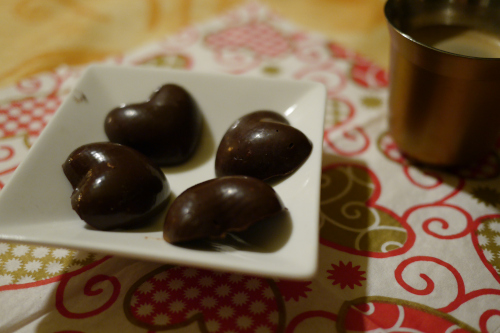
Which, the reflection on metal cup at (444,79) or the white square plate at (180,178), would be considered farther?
the reflection on metal cup at (444,79)

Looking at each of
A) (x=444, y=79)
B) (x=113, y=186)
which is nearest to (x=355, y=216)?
(x=444, y=79)

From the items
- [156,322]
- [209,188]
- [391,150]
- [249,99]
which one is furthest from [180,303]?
[391,150]

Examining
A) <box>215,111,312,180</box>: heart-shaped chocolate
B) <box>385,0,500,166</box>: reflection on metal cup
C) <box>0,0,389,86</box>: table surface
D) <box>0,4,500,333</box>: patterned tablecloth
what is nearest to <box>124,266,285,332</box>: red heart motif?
<box>0,4,500,333</box>: patterned tablecloth

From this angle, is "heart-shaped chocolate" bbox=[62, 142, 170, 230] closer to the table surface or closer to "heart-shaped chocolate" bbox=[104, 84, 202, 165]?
"heart-shaped chocolate" bbox=[104, 84, 202, 165]

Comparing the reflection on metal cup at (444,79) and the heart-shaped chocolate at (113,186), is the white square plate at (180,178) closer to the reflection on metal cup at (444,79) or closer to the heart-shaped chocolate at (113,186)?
the heart-shaped chocolate at (113,186)

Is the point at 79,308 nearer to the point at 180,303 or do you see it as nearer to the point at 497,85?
the point at 180,303

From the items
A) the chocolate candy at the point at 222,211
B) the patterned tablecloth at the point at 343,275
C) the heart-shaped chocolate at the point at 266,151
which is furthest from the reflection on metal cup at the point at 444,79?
the chocolate candy at the point at 222,211
